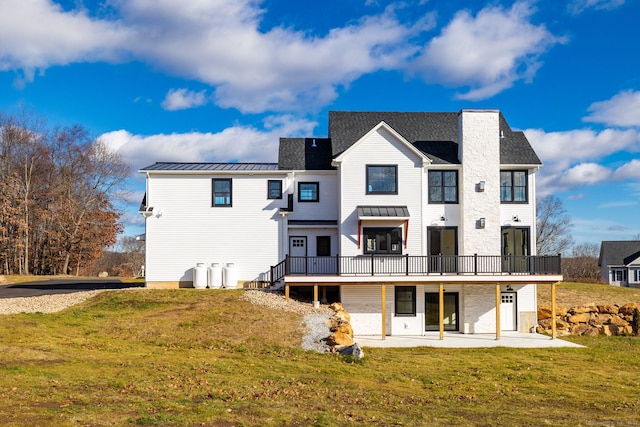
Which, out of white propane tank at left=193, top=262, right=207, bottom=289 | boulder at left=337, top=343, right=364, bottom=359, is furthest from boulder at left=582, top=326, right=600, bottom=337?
white propane tank at left=193, top=262, right=207, bottom=289

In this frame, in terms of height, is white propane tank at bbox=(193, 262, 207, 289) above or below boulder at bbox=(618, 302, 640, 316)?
above

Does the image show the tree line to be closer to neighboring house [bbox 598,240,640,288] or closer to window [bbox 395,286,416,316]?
→ window [bbox 395,286,416,316]

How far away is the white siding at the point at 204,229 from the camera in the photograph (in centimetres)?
2727

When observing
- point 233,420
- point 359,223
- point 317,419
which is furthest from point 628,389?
point 359,223

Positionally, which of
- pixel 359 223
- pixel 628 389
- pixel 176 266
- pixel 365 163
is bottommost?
pixel 628 389

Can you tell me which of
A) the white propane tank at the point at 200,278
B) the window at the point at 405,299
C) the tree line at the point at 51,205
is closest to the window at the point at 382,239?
the window at the point at 405,299

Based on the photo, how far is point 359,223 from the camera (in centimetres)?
2570

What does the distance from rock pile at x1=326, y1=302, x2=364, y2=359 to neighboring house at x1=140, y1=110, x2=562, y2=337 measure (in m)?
2.74

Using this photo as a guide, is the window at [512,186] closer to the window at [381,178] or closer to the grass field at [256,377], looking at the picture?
the window at [381,178]

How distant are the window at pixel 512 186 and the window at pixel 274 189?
35.0 feet

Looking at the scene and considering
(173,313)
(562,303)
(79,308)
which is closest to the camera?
(173,313)

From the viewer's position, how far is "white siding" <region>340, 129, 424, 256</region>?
2591cm

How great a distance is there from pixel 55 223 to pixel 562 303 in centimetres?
4076

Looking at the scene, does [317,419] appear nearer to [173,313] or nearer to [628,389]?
[628,389]
